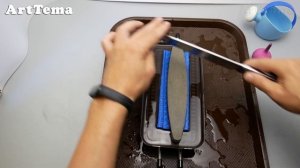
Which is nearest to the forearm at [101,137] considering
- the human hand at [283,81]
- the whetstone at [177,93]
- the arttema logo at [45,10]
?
the whetstone at [177,93]

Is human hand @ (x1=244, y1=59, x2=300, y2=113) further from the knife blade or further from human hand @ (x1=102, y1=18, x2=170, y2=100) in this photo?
human hand @ (x1=102, y1=18, x2=170, y2=100)

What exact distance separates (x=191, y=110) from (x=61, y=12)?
445 mm

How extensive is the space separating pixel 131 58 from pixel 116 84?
0.05 m

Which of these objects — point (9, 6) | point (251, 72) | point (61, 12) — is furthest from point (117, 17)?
point (251, 72)

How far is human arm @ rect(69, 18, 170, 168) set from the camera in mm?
395

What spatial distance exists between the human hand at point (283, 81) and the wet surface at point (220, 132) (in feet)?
0.35

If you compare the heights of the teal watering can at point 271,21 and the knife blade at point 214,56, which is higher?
the teal watering can at point 271,21

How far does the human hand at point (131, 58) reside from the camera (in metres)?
0.43

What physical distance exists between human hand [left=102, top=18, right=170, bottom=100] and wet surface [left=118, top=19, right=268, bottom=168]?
0.12 metres

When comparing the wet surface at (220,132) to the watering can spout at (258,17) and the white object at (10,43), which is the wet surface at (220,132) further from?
the white object at (10,43)

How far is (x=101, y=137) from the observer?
1.30ft

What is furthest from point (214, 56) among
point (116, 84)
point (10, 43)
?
point (10, 43)

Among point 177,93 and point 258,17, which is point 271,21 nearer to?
point 258,17

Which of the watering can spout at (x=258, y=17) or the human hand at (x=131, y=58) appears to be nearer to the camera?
the human hand at (x=131, y=58)
